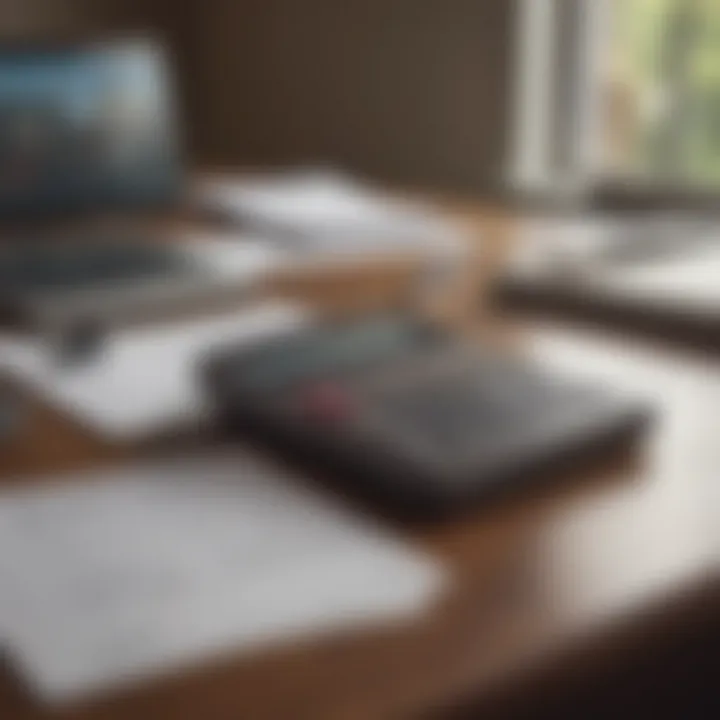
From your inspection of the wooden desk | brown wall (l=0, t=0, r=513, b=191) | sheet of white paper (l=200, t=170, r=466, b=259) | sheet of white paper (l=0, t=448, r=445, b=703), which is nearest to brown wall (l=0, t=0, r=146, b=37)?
brown wall (l=0, t=0, r=513, b=191)

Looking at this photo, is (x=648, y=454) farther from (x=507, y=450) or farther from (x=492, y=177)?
(x=492, y=177)

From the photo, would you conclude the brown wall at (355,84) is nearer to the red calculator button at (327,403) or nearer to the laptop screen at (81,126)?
the laptop screen at (81,126)

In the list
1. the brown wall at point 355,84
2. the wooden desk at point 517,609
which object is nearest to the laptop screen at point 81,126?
the brown wall at point 355,84

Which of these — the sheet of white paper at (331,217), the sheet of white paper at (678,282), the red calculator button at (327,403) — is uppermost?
the red calculator button at (327,403)

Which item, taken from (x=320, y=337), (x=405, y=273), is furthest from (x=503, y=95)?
(x=320, y=337)

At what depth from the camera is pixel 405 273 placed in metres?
1.35

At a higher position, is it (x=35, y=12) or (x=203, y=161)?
(x=35, y=12)

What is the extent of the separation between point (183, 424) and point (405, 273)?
1.65 ft

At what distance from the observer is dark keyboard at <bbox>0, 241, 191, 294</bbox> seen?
1.21 m

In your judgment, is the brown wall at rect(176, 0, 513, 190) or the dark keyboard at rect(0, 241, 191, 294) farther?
the brown wall at rect(176, 0, 513, 190)

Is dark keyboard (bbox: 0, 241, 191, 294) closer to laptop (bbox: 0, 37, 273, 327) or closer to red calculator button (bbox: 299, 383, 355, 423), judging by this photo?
laptop (bbox: 0, 37, 273, 327)

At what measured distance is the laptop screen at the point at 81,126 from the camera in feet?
4.85

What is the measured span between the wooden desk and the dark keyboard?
331mm

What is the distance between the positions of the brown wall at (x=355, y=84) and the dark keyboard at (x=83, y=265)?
0.74 meters
